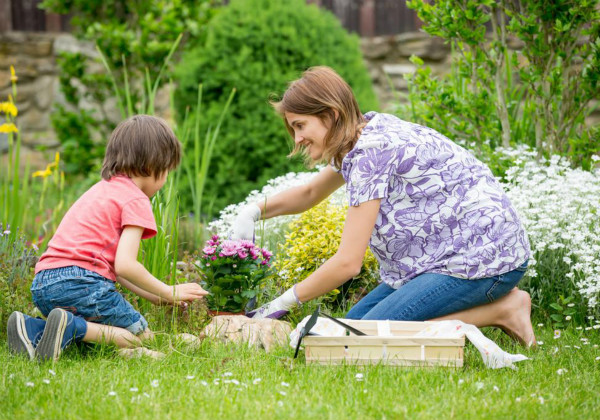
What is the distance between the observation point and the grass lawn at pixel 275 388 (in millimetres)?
1951

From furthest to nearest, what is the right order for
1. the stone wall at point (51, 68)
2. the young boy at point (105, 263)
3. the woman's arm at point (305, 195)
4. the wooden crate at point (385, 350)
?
the stone wall at point (51, 68) < the woman's arm at point (305, 195) < the young boy at point (105, 263) < the wooden crate at point (385, 350)

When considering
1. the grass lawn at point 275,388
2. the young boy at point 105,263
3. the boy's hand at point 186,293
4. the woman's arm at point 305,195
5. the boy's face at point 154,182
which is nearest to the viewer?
the grass lawn at point 275,388

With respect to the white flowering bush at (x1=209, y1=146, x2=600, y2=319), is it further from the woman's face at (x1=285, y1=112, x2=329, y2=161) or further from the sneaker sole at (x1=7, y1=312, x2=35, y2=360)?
the sneaker sole at (x1=7, y1=312, x2=35, y2=360)

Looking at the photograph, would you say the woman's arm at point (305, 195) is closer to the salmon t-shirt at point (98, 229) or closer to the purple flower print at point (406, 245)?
the purple flower print at point (406, 245)

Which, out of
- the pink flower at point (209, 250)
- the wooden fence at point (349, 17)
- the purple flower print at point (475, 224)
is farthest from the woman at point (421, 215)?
the wooden fence at point (349, 17)

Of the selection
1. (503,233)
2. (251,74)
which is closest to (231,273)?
(503,233)

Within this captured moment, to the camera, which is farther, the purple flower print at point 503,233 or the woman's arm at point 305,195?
the woman's arm at point 305,195

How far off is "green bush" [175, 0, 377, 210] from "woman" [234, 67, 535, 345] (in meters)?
2.73

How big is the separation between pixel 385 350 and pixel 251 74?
3.53m

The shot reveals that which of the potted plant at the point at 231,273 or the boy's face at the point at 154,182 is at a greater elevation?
the boy's face at the point at 154,182

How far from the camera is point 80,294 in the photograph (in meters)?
2.53

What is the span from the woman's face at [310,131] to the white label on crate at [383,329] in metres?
0.69

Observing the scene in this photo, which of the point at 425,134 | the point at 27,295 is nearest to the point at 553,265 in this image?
the point at 425,134

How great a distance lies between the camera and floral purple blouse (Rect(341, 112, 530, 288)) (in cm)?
259
